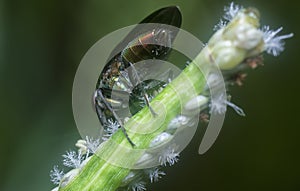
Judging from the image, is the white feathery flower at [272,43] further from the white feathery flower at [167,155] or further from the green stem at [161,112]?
the white feathery flower at [167,155]

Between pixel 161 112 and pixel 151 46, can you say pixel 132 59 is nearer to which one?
pixel 151 46

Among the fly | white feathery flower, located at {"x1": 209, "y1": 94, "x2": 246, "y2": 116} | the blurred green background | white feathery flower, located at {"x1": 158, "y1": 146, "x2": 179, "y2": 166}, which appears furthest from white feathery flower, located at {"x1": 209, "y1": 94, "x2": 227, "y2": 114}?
the blurred green background

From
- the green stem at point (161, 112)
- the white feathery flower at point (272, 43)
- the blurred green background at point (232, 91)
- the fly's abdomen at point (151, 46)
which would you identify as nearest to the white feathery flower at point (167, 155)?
the green stem at point (161, 112)

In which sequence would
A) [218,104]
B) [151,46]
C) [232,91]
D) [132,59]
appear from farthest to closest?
[232,91], [132,59], [151,46], [218,104]

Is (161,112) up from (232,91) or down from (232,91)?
down

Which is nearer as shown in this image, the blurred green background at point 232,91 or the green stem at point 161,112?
the green stem at point 161,112

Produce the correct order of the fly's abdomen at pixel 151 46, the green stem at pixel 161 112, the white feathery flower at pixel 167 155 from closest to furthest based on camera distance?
the green stem at pixel 161 112 < the white feathery flower at pixel 167 155 < the fly's abdomen at pixel 151 46

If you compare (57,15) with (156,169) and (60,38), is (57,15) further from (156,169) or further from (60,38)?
(156,169)

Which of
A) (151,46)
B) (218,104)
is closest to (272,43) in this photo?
(218,104)

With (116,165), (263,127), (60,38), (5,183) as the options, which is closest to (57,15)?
(60,38)

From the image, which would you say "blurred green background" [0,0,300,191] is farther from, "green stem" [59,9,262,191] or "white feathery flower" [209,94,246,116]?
"white feathery flower" [209,94,246,116]
